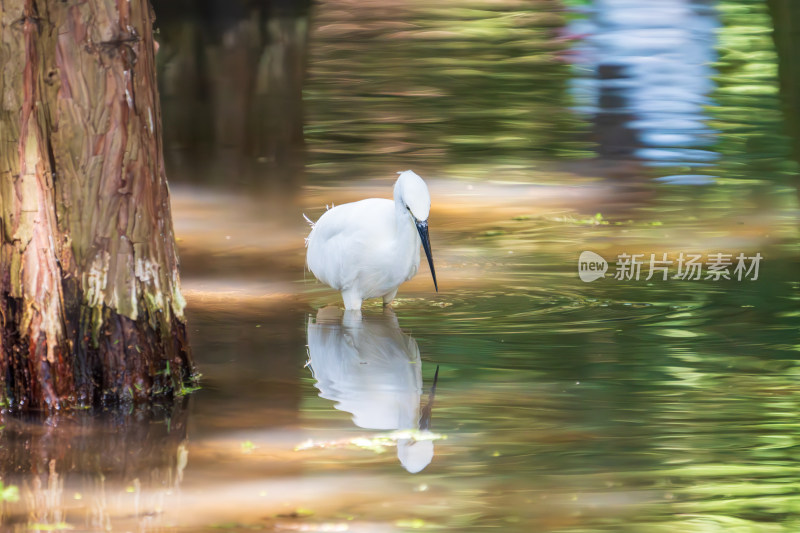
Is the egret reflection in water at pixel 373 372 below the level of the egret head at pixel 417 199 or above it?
below

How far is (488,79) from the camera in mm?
19625

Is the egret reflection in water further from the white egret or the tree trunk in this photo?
the tree trunk

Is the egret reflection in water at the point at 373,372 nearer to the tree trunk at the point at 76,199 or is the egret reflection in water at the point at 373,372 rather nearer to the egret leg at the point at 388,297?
the egret leg at the point at 388,297

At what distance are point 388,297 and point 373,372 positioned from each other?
1530mm

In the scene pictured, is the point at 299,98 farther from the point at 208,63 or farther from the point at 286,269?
the point at 286,269

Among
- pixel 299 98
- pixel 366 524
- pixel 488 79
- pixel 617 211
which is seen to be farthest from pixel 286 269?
pixel 488 79

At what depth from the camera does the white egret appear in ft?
29.7

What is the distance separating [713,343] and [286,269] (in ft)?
11.6

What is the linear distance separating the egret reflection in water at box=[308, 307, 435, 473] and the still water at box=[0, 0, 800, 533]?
25mm

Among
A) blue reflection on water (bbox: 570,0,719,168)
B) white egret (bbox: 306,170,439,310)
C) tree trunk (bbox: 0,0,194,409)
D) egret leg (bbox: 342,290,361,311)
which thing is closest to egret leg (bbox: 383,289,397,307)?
white egret (bbox: 306,170,439,310)

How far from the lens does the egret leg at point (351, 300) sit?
9.58 metres

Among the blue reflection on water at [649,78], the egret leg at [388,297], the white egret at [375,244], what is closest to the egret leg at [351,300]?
the white egret at [375,244]

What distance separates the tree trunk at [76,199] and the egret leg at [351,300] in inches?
90.8

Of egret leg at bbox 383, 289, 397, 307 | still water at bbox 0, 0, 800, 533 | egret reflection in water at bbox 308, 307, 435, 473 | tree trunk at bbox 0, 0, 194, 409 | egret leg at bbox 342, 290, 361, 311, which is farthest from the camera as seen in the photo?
egret leg at bbox 383, 289, 397, 307
